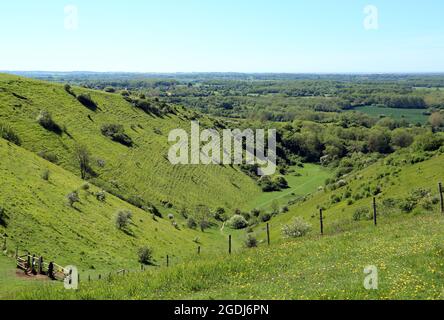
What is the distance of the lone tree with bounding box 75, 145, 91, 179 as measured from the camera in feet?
234

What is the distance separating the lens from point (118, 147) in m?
86.7

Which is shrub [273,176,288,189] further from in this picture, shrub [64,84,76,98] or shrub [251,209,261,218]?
shrub [64,84,76,98]

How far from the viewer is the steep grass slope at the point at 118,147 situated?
7388cm

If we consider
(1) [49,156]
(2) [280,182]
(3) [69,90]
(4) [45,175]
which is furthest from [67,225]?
(2) [280,182]

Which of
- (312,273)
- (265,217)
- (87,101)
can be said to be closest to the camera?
(312,273)

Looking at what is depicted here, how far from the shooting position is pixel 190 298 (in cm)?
1452

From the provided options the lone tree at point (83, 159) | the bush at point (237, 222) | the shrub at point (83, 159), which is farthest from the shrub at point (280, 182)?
the lone tree at point (83, 159)

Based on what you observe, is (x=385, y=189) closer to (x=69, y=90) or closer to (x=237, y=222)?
(x=237, y=222)

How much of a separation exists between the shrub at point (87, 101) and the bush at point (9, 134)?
29.6m

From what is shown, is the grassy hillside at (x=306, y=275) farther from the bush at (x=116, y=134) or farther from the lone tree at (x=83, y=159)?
the bush at (x=116, y=134)

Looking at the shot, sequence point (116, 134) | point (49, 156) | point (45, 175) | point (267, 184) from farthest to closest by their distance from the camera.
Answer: point (267, 184), point (116, 134), point (49, 156), point (45, 175)

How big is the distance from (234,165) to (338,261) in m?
90.2

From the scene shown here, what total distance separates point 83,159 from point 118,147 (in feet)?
48.0
